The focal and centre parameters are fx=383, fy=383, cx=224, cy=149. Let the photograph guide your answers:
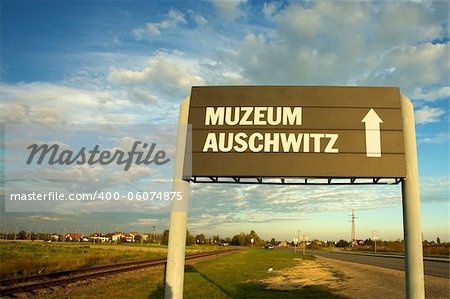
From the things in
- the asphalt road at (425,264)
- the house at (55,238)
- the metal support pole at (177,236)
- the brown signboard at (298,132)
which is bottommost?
the house at (55,238)

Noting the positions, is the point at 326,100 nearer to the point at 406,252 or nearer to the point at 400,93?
the point at 400,93

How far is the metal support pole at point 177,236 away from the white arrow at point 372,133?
417cm

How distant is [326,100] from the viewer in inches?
349

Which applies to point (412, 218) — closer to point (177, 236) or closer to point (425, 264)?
point (177, 236)

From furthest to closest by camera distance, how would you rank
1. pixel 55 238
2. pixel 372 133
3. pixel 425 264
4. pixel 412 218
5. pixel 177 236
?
pixel 55 238 < pixel 425 264 < pixel 372 133 < pixel 177 236 < pixel 412 218

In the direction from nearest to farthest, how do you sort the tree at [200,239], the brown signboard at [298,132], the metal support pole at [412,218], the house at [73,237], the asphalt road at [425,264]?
1. the metal support pole at [412,218]
2. the brown signboard at [298,132]
3. the asphalt road at [425,264]
4. the house at [73,237]
5. the tree at [200,239]

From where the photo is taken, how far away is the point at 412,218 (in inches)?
326

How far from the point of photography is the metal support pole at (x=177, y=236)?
8398 mm

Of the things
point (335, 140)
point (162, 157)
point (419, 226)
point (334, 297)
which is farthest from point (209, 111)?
point (334, 297)

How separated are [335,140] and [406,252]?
2.88 meters

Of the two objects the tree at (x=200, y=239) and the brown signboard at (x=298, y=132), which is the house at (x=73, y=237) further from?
the brown signboard at (x=298, y=132)

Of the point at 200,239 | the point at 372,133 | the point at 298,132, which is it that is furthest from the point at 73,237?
the point at 372,133

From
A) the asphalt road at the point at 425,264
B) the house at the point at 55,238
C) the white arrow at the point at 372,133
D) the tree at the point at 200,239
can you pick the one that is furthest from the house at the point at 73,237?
the white arrow at the point at 372,133

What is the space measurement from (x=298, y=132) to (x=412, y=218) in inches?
121
